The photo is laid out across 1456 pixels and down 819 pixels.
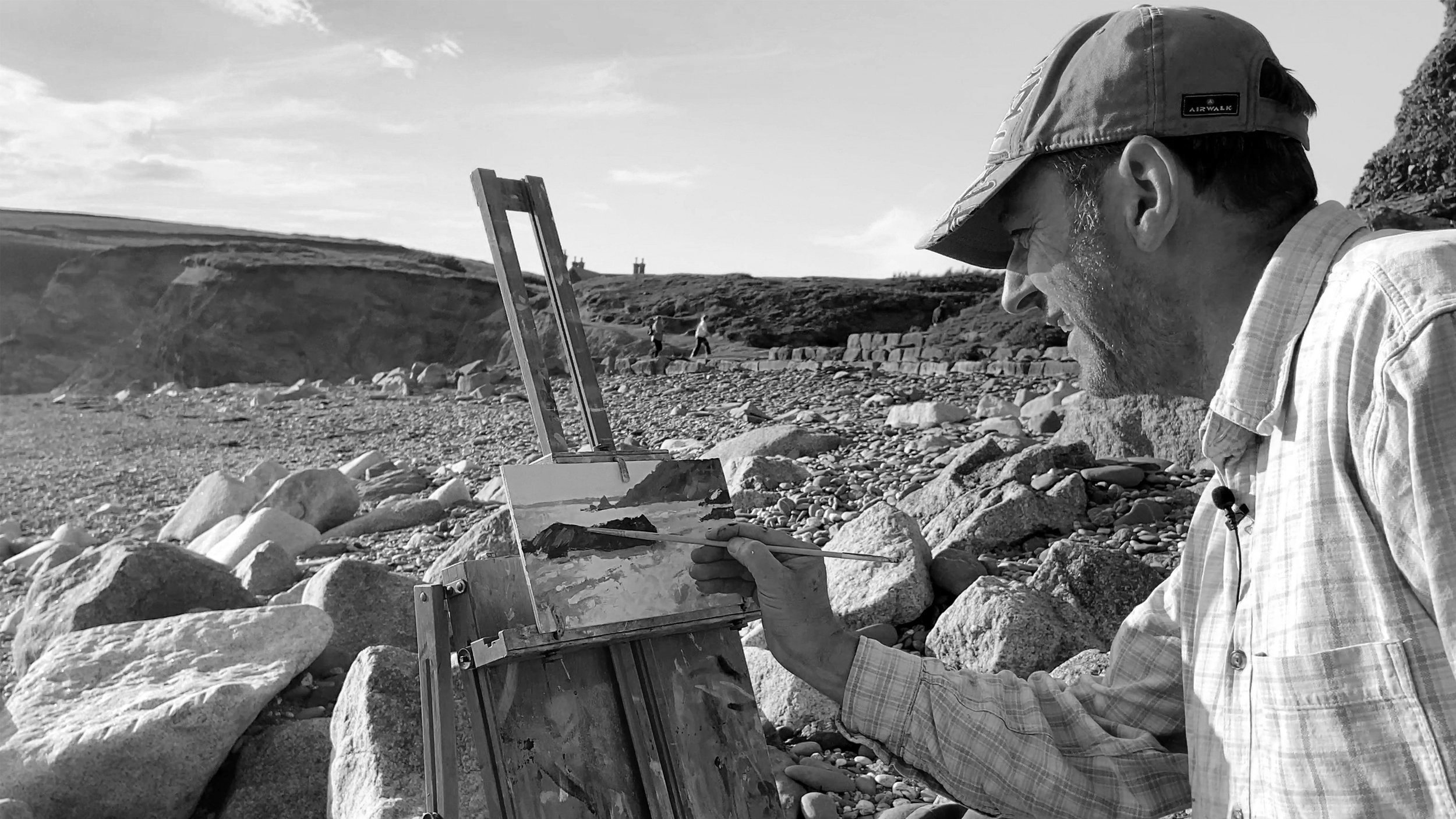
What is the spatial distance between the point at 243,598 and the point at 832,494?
3.06m

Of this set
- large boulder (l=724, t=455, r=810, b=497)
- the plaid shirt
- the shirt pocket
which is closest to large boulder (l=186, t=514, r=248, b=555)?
large boulder (l=724, t=455, r=810, b=497)

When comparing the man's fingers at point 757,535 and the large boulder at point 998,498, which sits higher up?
the man's fingers at point 757,535

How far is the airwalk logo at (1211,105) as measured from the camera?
155 cm

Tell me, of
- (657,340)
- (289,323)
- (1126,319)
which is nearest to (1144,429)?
(1126,319)

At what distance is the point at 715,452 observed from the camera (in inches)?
322

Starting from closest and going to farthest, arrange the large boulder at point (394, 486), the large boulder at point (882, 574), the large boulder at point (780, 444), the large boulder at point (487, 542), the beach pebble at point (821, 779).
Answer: the beach pebble at point (821, 779) < the large boulder at point (882, 574) < the large boulder at point (487, 542) < the large boulder at point (780, 444) < the large boulder at point (394, 486)

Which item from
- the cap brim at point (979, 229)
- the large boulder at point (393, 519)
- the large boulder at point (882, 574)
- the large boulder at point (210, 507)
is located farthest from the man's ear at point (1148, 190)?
the large boulder at point (210, 507)

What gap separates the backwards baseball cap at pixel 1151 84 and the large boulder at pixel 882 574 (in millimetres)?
2510

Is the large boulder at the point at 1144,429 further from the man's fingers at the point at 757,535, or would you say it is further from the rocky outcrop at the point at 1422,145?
the rocky outcrop at the point at 1422,145

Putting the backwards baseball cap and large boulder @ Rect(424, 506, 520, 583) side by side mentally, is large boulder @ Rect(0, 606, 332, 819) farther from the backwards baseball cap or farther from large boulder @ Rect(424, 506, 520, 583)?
the backwards baseball cap

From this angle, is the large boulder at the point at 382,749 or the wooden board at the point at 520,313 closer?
the wooden board at the point at 520,313

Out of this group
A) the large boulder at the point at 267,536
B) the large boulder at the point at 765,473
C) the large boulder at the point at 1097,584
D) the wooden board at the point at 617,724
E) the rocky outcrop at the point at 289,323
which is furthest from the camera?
the rocky outcrop at the point at 289,323

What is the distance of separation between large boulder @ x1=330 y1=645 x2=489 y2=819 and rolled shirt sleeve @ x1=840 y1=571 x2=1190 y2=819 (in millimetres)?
1456

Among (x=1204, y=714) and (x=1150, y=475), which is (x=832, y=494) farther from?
(x=1204, y=714)
